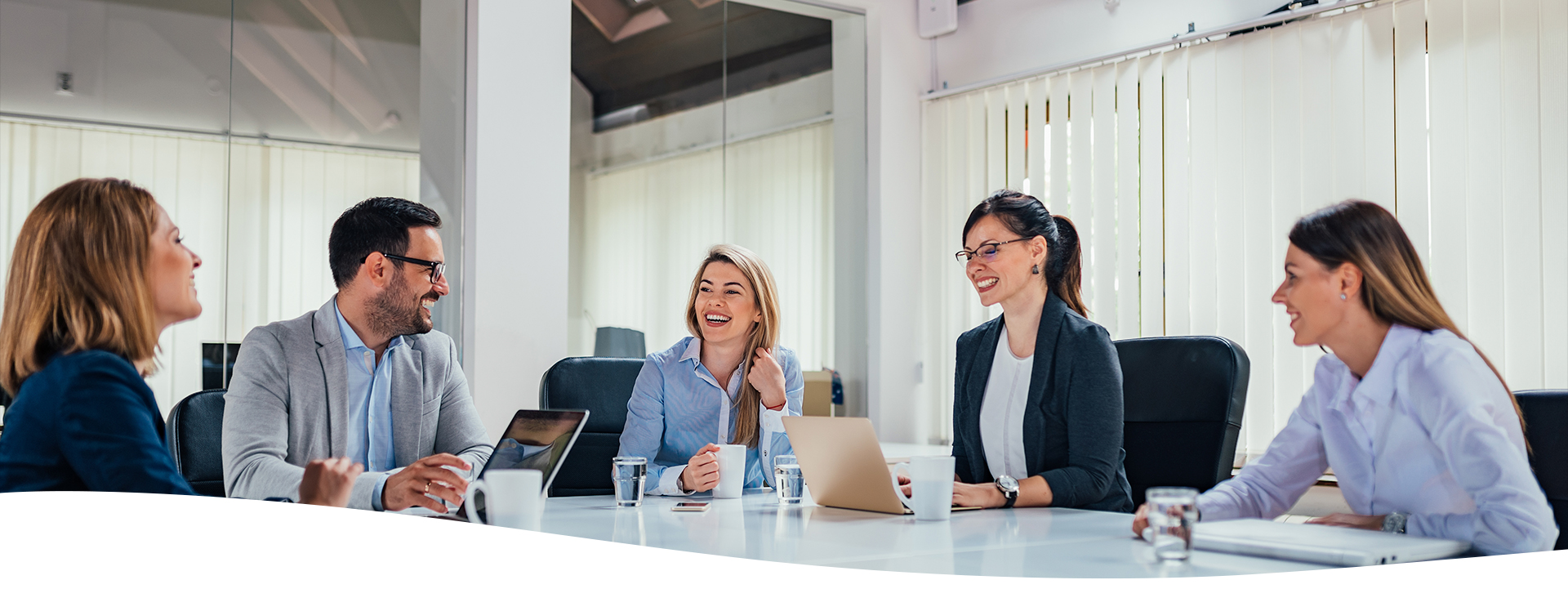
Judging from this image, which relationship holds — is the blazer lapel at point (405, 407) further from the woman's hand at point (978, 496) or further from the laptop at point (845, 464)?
the woman's hand at point (978, 496)

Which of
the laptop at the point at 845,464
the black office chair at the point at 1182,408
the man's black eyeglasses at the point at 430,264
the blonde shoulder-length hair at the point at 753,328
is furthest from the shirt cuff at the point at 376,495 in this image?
the black office chair at the point at 1182,408

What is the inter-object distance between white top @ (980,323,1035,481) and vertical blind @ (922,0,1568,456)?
998 millimetres

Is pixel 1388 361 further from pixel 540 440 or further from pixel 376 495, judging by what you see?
pixel 376 495

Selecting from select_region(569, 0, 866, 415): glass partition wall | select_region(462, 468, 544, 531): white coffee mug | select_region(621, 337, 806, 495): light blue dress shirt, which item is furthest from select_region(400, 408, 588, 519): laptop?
select_region(569, 0, 866, 415): glass partition wall

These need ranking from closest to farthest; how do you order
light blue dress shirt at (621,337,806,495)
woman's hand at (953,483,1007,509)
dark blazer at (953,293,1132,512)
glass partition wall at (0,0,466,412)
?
1. woman's hand at (953,483,1007,509)
2. dark blazer at (953,293,1132,512)
3. light blue dress shirt at (621,337,806,495)
4. glass partition wall at (0,0,466,412)

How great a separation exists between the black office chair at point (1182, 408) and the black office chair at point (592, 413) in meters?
1.04

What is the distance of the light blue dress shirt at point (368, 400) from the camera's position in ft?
6.60

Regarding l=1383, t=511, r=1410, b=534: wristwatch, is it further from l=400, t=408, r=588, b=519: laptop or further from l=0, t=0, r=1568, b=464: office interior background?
l=0, t=0, r=1568, b=464: office interior background

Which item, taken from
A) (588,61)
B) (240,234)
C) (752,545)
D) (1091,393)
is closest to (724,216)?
(588,61)

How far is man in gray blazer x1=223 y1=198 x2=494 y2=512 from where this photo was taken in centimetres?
182

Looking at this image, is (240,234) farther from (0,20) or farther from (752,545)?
(752,545)

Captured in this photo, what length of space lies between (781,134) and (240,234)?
1.88m

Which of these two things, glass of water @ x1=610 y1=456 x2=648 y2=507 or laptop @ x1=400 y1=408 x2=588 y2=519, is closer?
laptop @ x1=400 y1=408 x2=588 y2=519

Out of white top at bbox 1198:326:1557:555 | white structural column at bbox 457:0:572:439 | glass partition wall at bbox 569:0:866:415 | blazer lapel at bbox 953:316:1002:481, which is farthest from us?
glass partition wall at bbox 569:0:866:415
